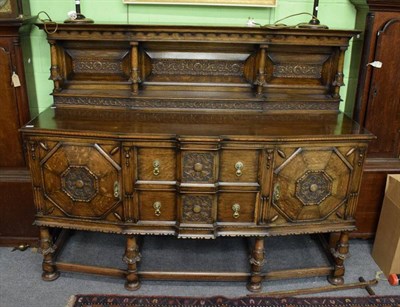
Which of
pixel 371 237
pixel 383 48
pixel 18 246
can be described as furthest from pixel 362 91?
pixel 18 246

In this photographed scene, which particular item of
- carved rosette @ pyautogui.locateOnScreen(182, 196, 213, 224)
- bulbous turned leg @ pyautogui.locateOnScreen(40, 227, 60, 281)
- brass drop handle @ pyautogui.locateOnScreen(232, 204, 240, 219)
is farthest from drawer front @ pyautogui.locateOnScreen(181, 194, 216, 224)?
bulbous turned leg @ pyautogui.locateOnScreen(40, 227, 60, 281)

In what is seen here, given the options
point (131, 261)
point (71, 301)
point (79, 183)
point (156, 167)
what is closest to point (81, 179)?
point (79, 183)

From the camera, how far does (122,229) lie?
2246 millimetres

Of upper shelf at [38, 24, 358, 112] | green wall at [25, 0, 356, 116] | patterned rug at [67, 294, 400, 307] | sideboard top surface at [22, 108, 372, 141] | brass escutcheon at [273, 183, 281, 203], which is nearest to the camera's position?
sideboard top surface at [22, 108, 372, 141]

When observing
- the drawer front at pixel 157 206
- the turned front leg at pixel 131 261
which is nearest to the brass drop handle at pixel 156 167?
the drawer front at pixel 157 206

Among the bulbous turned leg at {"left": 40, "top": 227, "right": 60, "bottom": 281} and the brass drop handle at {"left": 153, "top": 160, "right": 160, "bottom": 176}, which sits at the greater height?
the brass drop handle at {"left": 153, "top": 160, "right": 160, "bottom": 176}

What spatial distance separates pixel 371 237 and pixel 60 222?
1944mm

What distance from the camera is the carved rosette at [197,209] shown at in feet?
7.12

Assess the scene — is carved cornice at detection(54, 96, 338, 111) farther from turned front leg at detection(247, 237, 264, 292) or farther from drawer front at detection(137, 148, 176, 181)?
turned front leg at detection(247, 237, 264, 292)

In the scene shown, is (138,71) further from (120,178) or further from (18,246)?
(18,246)

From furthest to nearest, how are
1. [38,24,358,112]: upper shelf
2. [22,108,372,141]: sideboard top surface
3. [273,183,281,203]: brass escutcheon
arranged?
[38,24,358,112]: upper shelf, [273,183,281,203]: brass escutcheon, [22,108,372,141]: sideboard top surface

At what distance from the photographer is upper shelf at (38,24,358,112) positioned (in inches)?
93.8

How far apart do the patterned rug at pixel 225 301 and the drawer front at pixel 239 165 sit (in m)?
0.69

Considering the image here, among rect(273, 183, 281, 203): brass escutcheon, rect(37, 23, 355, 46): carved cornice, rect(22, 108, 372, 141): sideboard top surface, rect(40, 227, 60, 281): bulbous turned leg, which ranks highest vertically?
rect(37, 23, 355, 46): carved cornice
